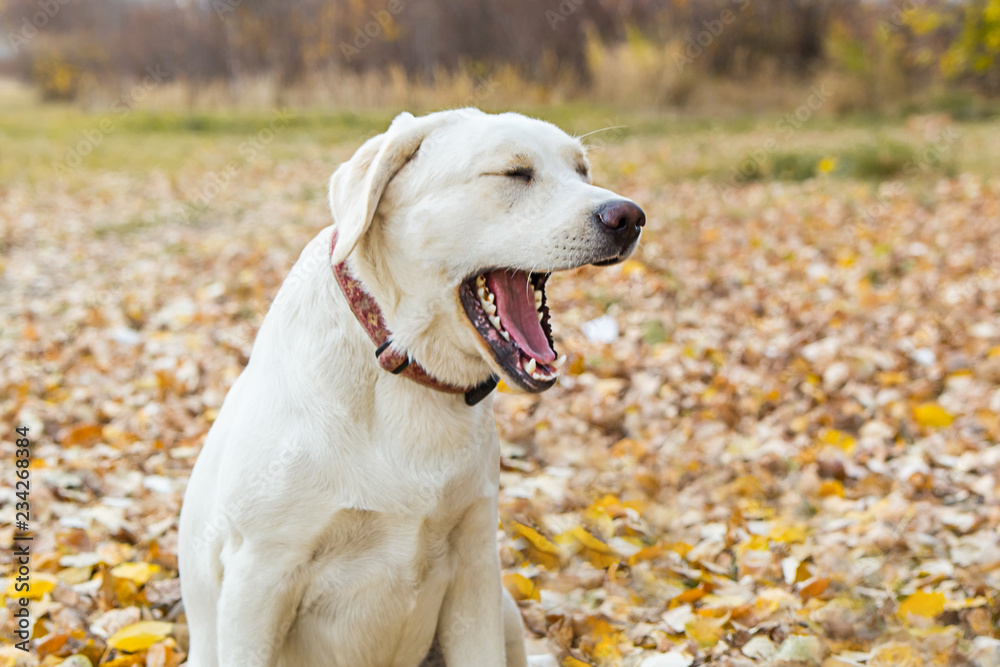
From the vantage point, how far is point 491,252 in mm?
1890

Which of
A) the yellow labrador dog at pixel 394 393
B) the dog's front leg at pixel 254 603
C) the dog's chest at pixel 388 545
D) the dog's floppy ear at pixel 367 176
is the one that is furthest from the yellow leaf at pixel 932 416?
the dog's front leg at pixel 254 603

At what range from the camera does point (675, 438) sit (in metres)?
4.12

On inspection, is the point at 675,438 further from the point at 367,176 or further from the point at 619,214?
the point at 367,176

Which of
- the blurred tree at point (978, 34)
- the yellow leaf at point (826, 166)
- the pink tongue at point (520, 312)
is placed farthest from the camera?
the yellow leaf at point (826, 166)

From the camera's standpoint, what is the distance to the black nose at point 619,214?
1.89 meters

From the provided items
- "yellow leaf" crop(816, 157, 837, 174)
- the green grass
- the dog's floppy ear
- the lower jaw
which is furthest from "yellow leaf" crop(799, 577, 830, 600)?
"yellow leaf" crop(816, 157, 837, 174)

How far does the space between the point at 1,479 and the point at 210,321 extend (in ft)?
7.49

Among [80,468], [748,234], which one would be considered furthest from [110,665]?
[748,234]

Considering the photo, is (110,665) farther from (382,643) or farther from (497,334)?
(497,334)

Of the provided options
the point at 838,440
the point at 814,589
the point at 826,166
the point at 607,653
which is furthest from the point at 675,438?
the point at 826,166

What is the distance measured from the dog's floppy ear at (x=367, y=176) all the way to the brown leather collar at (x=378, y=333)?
2.7 inches

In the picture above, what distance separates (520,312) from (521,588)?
1.31 meters

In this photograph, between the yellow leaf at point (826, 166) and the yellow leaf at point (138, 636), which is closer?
the yellow leaf at point (138, 636)

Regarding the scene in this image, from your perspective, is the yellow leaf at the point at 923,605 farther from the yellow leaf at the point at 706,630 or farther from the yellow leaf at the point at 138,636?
the yellow leaf at the point at 138,636
